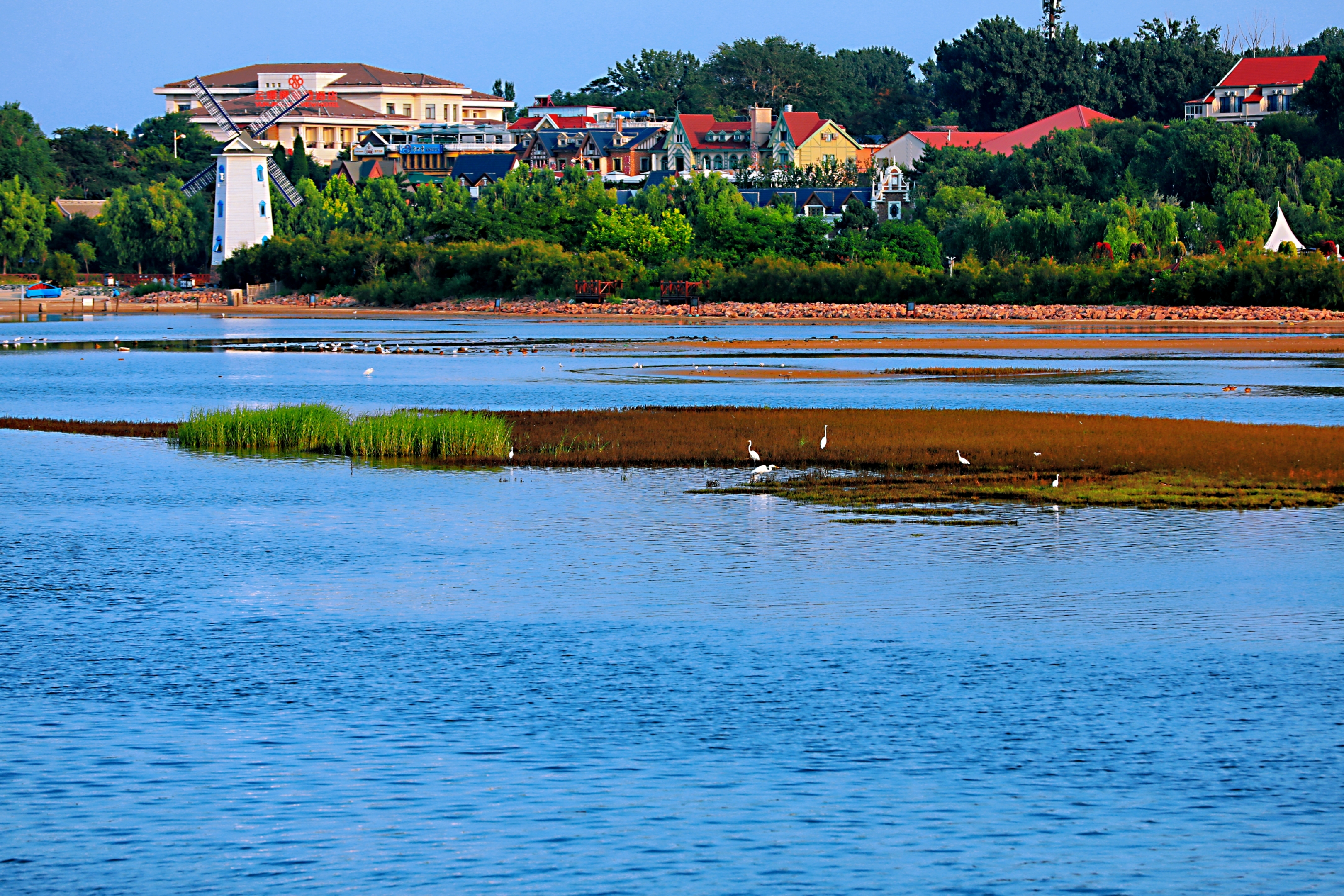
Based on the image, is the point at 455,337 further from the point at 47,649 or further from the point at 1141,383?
the point at 47,649

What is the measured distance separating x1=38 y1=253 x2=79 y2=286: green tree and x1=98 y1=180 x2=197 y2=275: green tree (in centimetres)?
505

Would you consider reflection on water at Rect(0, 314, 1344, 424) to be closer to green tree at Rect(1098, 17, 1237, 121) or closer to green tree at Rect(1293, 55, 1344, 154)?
green tree at Rect(1293, 55, 1344, 154)

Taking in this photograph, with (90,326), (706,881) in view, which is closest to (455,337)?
(90,326)

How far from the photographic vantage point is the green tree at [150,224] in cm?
15825

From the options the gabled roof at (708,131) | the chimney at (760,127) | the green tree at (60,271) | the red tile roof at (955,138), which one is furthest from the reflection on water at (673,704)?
the gabled roof at (708,131)

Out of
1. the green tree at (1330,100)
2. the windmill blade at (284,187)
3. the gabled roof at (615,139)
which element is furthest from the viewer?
the gabled roof at (615,139)

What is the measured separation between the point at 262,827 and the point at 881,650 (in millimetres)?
8324

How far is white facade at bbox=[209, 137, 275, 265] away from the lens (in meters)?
Result: 154

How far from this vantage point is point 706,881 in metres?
12.3

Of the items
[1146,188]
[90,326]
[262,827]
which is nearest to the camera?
[262,827]

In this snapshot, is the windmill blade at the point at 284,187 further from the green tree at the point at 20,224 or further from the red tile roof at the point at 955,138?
the red tile roof at the point at 955,138

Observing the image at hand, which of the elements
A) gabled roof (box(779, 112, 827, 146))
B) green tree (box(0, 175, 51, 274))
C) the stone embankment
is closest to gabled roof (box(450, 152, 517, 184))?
gabled roof (box(779, 112, 827, 146))

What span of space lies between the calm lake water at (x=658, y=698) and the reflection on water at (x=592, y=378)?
2032 centimetres

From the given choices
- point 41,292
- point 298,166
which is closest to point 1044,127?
point 298,166
